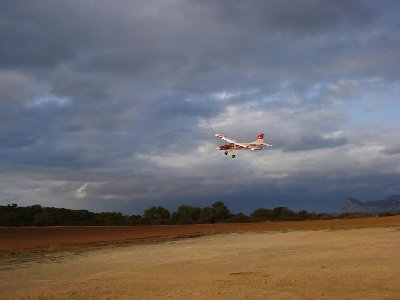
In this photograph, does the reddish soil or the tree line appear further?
the tree line

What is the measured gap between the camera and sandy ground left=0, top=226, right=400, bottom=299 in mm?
13438

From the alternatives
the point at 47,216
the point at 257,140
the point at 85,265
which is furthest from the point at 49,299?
the point at 47,216

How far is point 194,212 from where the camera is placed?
81.8 metres

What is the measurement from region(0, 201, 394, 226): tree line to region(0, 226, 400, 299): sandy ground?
147 feet

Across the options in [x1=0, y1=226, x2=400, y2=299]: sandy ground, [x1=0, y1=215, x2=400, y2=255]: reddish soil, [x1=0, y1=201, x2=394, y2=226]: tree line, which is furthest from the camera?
[x1=0, y1=201, x2=394, y2=226]: tree line

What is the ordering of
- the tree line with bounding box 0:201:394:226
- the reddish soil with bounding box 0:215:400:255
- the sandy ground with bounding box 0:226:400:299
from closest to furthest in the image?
the sandy ground with bounding box 0:226:400:299 < the reddish soil with bounding box 0:215:400:255 < the tree line with bounding box 0:201:394:226

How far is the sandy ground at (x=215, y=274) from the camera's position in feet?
44.1

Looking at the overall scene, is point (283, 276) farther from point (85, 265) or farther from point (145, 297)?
point (85, 265)

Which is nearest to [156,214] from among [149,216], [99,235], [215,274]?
[149,216]

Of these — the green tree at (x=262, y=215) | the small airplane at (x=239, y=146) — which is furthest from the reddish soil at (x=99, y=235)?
the green tree at (x=262, y=215)

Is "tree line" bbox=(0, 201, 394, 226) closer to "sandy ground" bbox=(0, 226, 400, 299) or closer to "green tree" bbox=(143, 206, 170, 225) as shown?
"green tree" bbox=(143, 206, 170, 225)

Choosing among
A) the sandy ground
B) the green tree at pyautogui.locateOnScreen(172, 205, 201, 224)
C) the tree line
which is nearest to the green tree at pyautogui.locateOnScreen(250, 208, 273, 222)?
the tree line

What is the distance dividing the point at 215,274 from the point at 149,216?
220ft

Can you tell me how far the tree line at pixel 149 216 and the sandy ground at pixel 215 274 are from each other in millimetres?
44804
